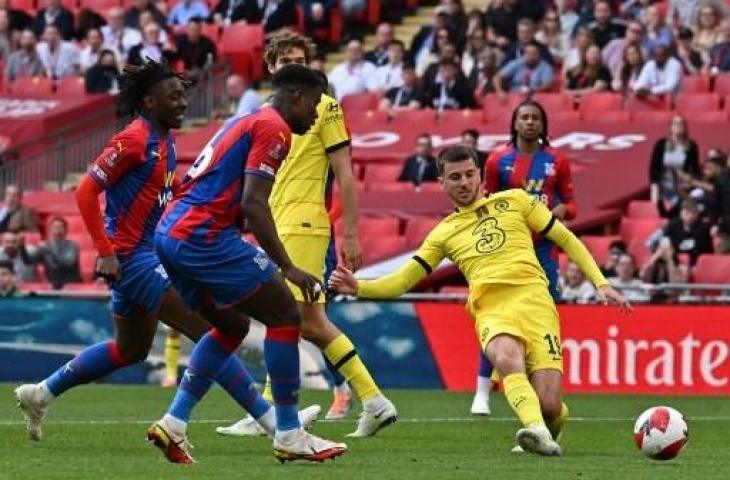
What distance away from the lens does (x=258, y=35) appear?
27844 millimetres

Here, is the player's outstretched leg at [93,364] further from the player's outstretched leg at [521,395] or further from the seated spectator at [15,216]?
the seated spectator at [15,216]

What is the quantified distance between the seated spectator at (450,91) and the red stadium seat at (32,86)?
5.57 metres

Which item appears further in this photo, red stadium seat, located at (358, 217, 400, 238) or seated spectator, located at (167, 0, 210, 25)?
seated spectator, located at (167, 0, 210, 25)

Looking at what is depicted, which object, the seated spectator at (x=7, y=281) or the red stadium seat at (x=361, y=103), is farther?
the red stadium seat at (x=361, y=103)

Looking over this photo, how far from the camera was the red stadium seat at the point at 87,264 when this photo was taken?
22.8 meters

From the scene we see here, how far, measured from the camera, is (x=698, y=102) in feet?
79.0

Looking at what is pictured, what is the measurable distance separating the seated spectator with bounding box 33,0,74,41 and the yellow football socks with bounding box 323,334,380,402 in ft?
57.4

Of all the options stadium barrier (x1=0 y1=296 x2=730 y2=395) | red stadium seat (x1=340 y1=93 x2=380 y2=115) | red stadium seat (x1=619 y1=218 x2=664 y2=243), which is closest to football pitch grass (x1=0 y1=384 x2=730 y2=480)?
stadium barrier (x1=0 y1=296 x2=730 y2=395)

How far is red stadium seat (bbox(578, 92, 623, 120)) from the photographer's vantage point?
24.5 metres

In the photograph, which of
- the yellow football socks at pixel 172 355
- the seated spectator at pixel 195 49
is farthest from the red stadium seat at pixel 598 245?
the seated spectator at pixel 195 49

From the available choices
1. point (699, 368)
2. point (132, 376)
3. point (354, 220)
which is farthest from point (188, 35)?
point (354, 220)

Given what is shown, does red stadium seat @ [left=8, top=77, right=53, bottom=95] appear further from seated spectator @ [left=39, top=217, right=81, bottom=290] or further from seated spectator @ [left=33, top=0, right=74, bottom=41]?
seated spectator @ [left=39, top=217, right=81, bottom=290]

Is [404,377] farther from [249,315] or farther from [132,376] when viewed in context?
[249,315]

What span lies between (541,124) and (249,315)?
4.78m
